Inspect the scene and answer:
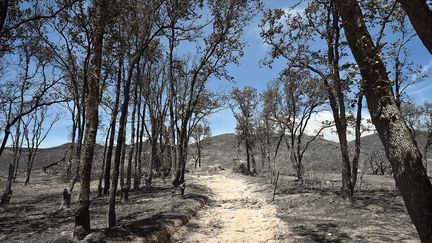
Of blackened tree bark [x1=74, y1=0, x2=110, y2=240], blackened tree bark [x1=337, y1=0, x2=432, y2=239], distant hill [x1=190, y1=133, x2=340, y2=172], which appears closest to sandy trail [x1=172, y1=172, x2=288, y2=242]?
blackened tree bark [x1=74, y1=0, x2=110, y2=240]

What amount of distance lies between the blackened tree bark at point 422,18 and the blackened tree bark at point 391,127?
75 centimetres

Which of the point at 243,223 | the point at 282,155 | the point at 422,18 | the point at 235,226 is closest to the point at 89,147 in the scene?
the point at 235,226

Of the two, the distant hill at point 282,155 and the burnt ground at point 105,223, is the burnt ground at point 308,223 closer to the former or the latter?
the burnt ground at point 105,223

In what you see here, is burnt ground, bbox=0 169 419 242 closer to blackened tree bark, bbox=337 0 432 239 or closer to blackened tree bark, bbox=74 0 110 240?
blackened tree bark, bbox=74 0 110 240

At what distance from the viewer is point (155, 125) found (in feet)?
101

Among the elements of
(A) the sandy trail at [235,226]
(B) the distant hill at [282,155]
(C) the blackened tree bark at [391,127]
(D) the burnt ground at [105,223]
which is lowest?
(A) the sandy trail at [235,226]

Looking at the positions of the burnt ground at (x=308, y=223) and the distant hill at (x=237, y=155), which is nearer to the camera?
the burnt ground at (x=308, y=223)

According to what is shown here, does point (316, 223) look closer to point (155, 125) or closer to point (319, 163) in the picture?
point (155, 125)

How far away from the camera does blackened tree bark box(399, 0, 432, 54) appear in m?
4.05

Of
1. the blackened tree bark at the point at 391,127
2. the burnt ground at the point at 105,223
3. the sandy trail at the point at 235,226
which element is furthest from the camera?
the sandy trail at the point at 235,226

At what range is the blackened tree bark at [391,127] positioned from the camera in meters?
4.62

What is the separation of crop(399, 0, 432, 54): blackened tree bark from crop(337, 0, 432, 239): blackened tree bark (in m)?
0.75

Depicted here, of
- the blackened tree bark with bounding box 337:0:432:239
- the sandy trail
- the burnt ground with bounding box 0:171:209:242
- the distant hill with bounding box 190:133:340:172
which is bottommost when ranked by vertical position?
the sandy trail

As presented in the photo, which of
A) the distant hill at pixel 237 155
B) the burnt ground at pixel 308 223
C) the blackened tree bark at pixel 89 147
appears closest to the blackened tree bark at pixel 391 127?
the burnt ground at pixel 308 223
